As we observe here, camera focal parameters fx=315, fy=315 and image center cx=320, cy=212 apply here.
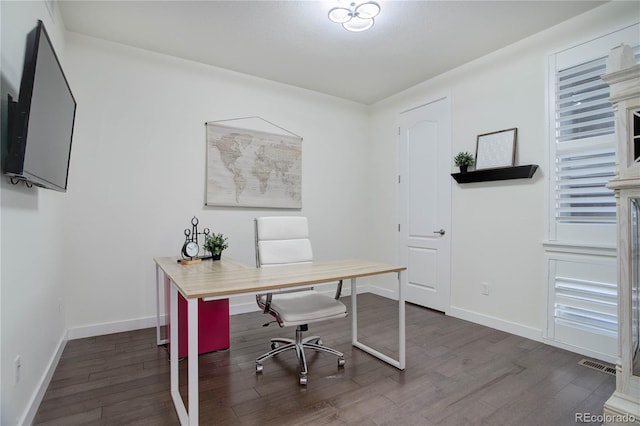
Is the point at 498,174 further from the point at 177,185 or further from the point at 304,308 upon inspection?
the point at 177,185

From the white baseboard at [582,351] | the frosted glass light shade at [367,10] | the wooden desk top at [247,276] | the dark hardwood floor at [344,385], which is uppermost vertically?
the frosted glass light shade at [367,10]

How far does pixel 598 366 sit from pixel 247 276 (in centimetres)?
271

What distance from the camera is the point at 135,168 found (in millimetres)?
3172

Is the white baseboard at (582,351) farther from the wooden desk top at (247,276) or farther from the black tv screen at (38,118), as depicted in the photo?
the black tv screen at (38,118)

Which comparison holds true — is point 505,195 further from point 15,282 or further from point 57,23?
point 57,23

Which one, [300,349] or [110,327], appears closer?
[300,349]

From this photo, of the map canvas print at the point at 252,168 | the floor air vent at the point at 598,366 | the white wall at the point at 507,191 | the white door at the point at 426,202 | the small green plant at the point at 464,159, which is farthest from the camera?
the white door at the point at 426,202

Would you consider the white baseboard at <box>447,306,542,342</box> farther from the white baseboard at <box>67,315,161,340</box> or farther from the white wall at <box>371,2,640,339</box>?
the white baseboard at <box>67,315,161,340</box>

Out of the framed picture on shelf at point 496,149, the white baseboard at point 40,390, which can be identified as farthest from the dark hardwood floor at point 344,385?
the framed picture on shelf at point 496,149

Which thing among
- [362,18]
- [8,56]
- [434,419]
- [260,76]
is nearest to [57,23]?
[8,56]

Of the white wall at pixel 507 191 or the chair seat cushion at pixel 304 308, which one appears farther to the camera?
the white wall at pixel 507 191

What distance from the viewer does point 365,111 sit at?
490cm

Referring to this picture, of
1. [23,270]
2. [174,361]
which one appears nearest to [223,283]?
[174,361]

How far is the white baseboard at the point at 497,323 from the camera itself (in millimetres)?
2920
